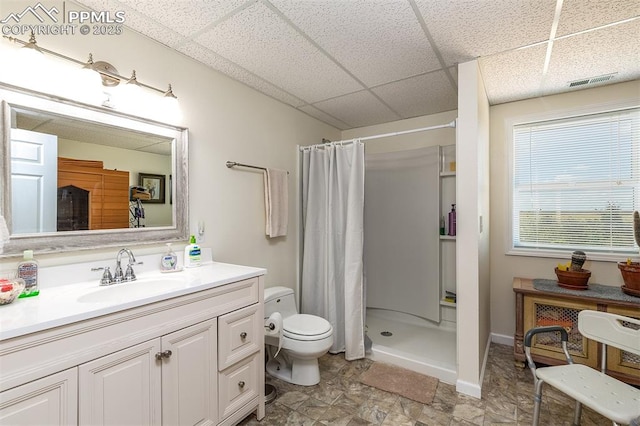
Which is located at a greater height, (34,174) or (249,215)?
(34,174)

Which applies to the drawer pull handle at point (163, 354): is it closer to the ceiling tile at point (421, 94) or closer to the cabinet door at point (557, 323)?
the ceiling tile at point (421, 94)

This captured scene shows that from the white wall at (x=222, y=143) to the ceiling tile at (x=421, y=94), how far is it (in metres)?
0.97

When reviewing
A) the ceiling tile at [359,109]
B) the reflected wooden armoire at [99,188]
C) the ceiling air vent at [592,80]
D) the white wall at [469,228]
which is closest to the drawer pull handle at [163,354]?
the reflected wooden armoire at [99,188]

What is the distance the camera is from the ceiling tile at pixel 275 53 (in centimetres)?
162

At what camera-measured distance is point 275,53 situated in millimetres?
1913

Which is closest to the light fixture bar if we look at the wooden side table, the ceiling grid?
the ceiling grid

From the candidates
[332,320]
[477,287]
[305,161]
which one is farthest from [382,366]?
[305,161]

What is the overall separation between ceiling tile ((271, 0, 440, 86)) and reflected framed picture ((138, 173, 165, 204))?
1.20 metres

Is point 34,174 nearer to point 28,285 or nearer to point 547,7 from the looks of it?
point 28,285

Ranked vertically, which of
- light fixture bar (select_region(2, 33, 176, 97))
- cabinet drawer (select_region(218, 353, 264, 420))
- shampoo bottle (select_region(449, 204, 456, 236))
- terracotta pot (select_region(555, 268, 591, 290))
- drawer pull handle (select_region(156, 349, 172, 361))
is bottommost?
cabinet drawer (select_region(218, 353, 264, 420))

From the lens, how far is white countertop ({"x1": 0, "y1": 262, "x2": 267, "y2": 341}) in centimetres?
96

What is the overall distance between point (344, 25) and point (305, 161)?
4.55ft

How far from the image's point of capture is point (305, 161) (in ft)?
9.42

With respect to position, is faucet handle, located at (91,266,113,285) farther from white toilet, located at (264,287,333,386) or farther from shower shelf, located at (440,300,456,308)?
shower shelf, located at (440,300,456,308)
